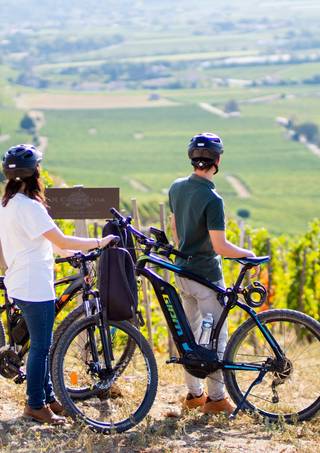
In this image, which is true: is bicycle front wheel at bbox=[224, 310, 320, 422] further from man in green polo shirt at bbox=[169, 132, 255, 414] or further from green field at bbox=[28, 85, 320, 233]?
green field at bbox=[28, 85, 320, 233]

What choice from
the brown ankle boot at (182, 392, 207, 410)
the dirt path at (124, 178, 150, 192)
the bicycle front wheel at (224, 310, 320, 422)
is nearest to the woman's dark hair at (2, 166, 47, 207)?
the bicycle front wheel at (224, 310, 320, 422)

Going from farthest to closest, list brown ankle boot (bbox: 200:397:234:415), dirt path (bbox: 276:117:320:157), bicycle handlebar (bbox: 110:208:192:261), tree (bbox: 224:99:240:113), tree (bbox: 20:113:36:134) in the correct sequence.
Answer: tree (bbox: 224:99:240:113) < dirt path (bbox: 276:117:320:157) < tree (bbox: 20:113:36:134) < brown ankle boot (bbox: 200:397:234:415) < bicycle handlebar (bbox: 110:208:192:261)

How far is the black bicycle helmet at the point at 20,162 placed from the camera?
5.39 metres

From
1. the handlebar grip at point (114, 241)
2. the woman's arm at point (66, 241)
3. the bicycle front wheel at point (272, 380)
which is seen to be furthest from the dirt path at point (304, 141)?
the woman's arm at point (66, 241)

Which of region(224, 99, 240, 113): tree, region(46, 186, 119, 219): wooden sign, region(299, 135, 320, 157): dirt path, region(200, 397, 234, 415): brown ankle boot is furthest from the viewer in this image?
region(224, 99, 240, 113): tree

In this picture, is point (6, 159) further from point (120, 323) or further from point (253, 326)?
point (253, 326)

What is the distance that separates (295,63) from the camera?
191500mm

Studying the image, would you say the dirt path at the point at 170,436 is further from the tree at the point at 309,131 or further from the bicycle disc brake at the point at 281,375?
the tree at the point at 309,131

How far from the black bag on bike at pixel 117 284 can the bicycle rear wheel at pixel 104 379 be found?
15 cm

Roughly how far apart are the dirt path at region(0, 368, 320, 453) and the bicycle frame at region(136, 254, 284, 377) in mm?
354

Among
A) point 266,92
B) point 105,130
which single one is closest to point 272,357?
point 105,130

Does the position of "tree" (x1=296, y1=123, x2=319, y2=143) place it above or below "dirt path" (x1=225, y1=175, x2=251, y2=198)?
above

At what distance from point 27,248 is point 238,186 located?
93.4 metres

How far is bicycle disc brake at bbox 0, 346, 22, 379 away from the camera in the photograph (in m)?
6.02
